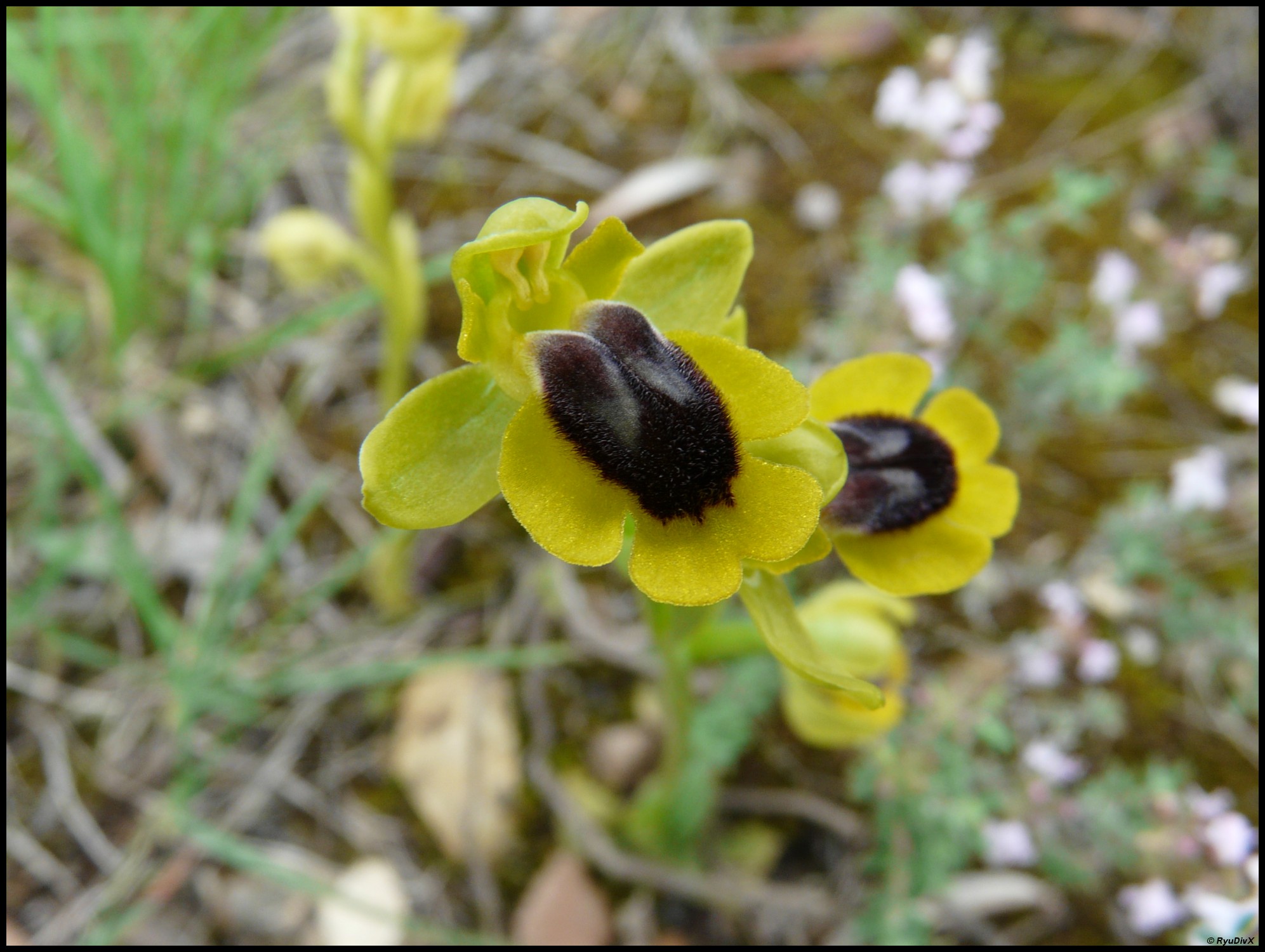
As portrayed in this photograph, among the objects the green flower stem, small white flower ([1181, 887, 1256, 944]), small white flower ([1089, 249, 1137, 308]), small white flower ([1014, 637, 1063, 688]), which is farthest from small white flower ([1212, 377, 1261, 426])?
the green flower stem

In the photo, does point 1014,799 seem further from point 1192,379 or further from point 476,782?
point 1192,379

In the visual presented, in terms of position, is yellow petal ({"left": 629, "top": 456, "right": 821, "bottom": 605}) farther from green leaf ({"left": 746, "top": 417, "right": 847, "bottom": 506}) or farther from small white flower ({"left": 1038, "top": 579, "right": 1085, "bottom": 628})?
small white flower ({"left": 1038, "top": 579, "right": 1085, "bottom": 628})

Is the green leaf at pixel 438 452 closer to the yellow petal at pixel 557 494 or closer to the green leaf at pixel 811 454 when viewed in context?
the yellow petal at pixel 557 494

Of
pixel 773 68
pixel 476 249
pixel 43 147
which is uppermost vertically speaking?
pixel 476 249

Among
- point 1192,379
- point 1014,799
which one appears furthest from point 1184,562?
point 1014,799

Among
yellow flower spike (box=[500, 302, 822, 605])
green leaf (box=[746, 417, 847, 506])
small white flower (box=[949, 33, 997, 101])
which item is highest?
yellow flower spike (box=[500, 302, 822, 605])

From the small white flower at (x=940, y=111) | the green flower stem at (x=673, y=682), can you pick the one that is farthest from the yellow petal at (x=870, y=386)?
the small white flower at (x=940, y=111)

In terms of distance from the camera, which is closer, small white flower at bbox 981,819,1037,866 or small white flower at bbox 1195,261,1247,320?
small white flower at bbox 981,819,1037,866
